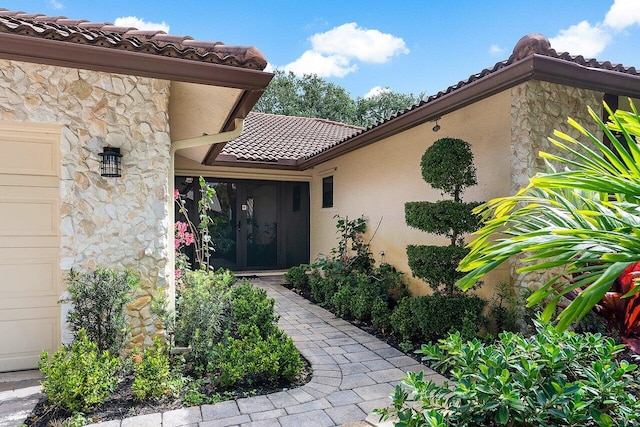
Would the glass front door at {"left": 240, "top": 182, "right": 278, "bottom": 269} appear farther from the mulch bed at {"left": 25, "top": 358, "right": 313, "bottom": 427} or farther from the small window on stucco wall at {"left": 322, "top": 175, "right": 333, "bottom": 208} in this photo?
the mulch bed at {"left": 25, "top": 358, "right": 313, "bottom": 427}

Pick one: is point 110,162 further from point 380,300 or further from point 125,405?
point 380,300

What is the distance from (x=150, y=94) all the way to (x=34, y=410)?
3.15 metres

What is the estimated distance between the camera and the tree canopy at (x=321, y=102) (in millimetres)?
27844

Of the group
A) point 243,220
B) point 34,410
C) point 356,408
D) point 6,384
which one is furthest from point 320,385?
point 243,220

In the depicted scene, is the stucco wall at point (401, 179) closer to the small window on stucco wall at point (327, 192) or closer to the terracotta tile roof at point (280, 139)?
the small window on stucco wall at point (327, 192)

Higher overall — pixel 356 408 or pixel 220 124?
pixel 220 124

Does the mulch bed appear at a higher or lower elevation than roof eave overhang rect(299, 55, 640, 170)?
lower

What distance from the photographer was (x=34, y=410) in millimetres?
3201

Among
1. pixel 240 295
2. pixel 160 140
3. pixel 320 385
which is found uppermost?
pixel 160 140

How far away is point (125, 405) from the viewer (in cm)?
331

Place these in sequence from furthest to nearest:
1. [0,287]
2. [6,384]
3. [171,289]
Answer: [171,289], [0,287], [6,384]

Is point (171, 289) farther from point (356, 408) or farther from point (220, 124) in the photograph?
point (356, 408)

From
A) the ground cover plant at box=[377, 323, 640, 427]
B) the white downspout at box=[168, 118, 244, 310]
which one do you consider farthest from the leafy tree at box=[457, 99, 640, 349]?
the white downspout at box=[168, 118, 244, 310]

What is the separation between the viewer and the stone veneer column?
4875 millimetres
